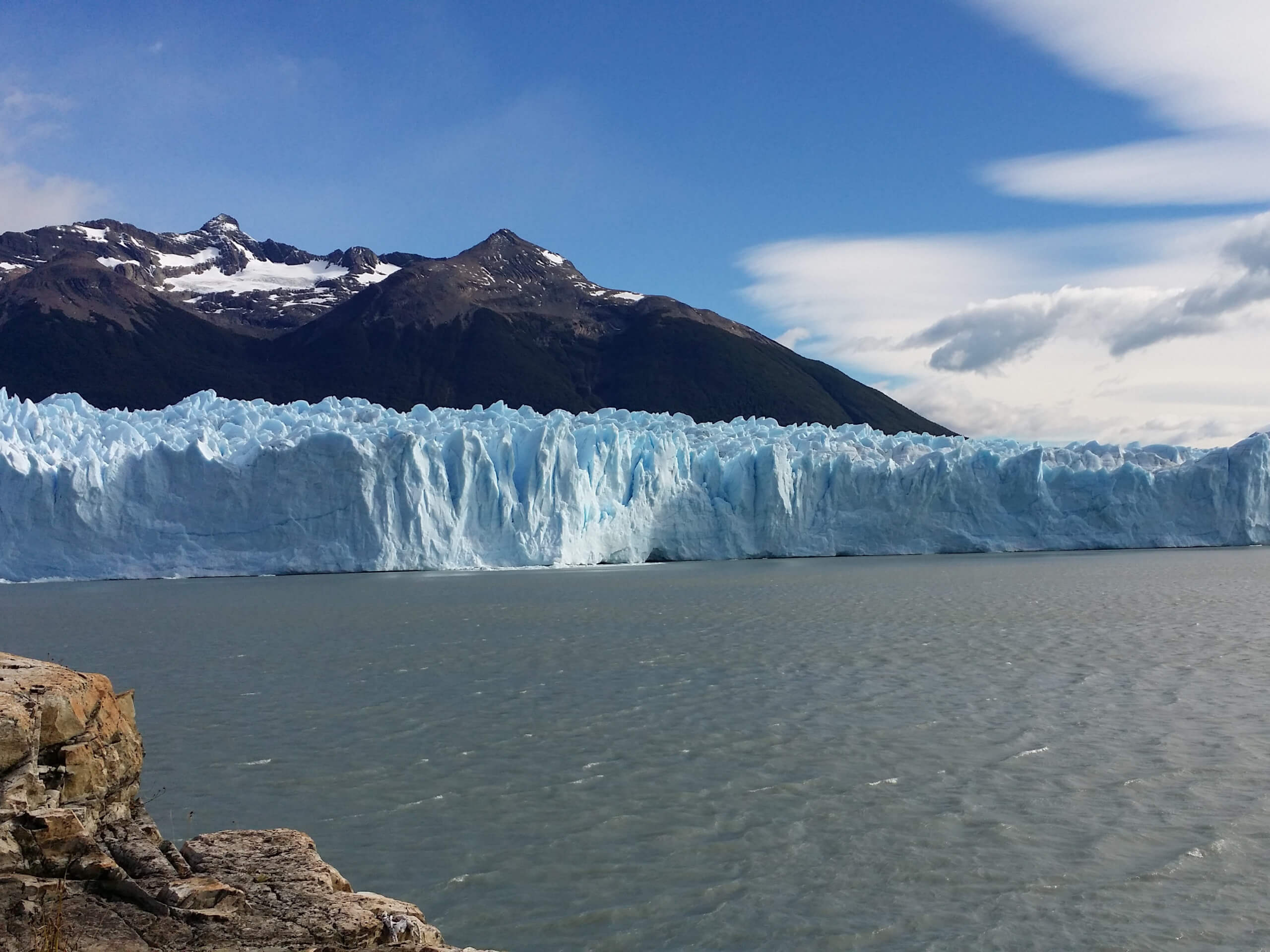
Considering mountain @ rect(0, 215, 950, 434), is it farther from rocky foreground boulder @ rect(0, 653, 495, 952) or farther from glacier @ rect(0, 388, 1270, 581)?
rocky foreground boulder @ rect(0, 653, 495, 952)

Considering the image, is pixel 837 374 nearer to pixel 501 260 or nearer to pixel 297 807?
pixel 501 260

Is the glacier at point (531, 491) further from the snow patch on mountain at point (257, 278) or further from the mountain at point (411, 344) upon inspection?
the snow patch on mountain at point (257, 278)

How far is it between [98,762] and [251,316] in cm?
9373

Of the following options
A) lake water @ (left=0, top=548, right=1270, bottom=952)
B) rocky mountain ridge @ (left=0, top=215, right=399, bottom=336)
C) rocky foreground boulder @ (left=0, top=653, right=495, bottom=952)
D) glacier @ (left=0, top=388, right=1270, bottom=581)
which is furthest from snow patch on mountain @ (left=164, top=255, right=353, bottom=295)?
rocky foreground boulder @ (left=0, top=653, right=495, bottom=952)

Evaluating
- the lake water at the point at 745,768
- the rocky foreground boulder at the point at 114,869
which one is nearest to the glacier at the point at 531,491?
the lake water at the point at 745,768

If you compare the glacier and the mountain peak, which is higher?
the mountain peak

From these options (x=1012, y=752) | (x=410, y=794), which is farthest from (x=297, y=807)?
(x=1012, y=752)

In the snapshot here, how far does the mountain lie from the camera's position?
6769cm

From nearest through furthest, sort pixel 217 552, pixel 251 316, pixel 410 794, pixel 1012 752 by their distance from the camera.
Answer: pixel 410 794
pixel 1012 752
pixel 217 552
pixel 251 316

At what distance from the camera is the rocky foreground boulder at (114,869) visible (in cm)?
299

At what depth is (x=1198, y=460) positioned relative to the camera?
100 ft

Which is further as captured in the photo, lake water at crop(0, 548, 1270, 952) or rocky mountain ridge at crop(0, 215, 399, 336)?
rocky mountain ridge at crop(0, 215, 399, 336)

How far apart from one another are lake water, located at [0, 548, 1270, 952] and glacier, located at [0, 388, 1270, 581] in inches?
395

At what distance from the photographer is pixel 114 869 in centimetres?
320
